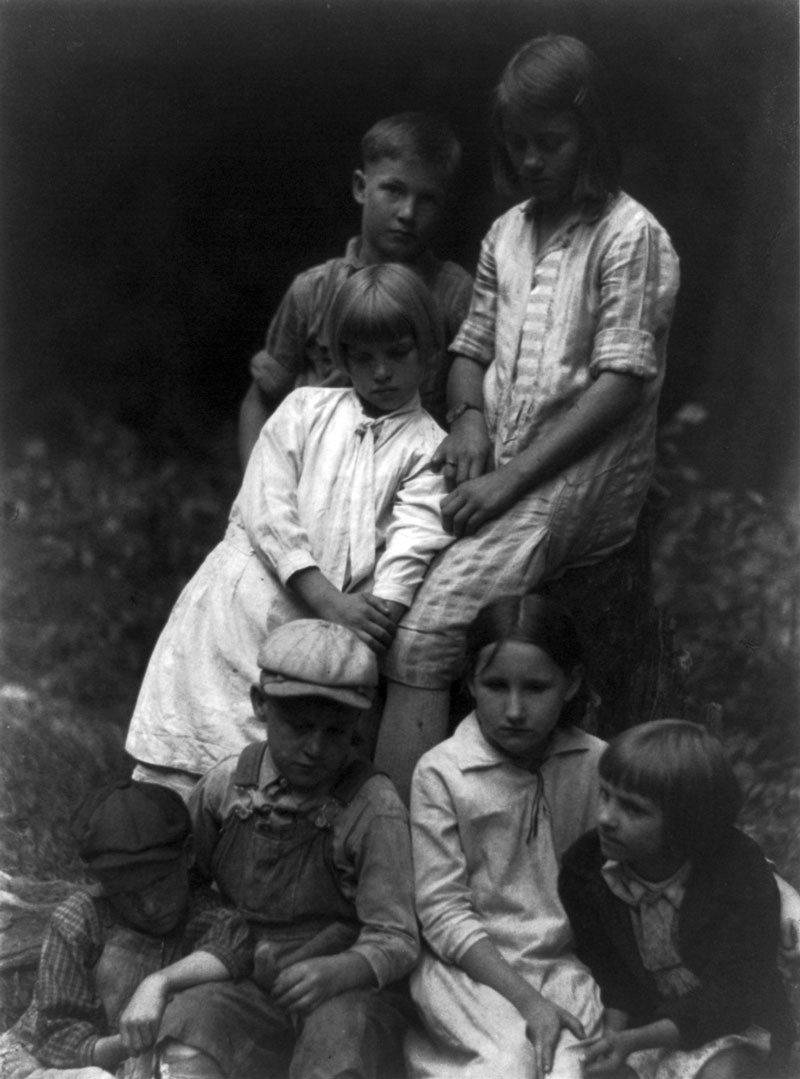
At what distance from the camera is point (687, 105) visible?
19.2 ft

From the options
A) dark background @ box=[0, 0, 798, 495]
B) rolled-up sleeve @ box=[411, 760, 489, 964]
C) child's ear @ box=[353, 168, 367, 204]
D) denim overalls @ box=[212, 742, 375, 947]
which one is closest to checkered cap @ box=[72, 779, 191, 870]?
denim overalls @ box=[212, 742, 375, 947]

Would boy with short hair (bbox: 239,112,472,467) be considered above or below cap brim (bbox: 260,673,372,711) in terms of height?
above

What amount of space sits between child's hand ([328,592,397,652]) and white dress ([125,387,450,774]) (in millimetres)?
60

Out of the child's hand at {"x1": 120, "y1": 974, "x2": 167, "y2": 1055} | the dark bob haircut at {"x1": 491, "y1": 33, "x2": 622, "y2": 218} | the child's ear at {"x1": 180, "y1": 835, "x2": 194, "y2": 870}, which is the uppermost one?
the dark bob haircut at {"x1": 491, "y1": 33, "x2": 622, "y2": 218}

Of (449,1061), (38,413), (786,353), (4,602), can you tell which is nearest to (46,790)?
(4,602)

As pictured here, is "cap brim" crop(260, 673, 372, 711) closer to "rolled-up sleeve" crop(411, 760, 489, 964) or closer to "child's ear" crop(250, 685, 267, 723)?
"child's ear" crop(250, 685, 267, 723)

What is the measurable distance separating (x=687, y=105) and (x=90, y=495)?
2592 millimetres

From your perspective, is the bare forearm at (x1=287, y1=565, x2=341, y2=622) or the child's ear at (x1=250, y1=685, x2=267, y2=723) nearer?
the child's ear at (x1=250, y1=685, x2=267, y2=723)

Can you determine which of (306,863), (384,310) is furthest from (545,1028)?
(384,310)

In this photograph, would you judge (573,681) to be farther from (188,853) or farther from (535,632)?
(188,853)

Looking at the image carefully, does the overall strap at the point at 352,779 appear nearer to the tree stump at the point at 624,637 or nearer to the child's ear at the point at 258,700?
the child's ear at the point at 258,700

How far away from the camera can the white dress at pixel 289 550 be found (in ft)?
14.3

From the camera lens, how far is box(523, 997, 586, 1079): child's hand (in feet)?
12.0

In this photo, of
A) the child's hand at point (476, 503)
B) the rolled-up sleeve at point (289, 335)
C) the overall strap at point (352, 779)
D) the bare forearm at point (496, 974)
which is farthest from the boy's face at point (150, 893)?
the rolled-up sleeve at point (289, 335)
